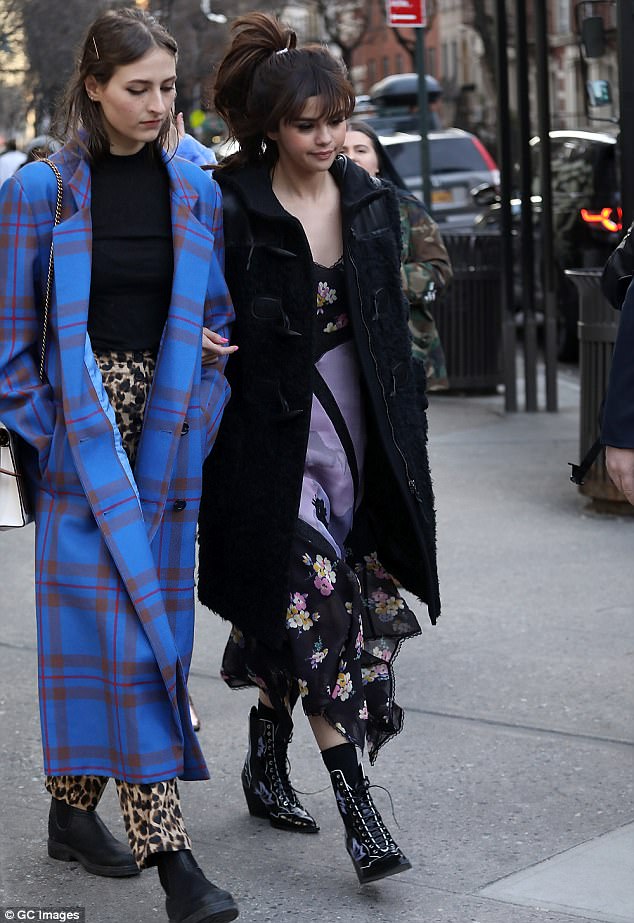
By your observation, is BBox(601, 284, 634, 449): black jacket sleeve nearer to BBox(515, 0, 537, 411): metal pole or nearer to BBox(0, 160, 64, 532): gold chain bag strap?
BBox(0, 160, 64, 532): gold chain bag strap

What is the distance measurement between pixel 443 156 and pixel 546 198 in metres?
10.2

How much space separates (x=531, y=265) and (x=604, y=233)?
2.98m

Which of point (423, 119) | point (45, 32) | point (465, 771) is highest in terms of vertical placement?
point (45, 32)

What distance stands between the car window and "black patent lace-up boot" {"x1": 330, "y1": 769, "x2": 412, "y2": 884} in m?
15.9

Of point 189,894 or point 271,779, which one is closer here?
point 189,894

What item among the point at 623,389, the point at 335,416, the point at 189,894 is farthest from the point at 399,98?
the point at 189,894

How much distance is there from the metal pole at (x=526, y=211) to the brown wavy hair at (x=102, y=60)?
728cm

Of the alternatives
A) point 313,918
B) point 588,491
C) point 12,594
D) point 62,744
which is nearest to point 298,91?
point 62,744

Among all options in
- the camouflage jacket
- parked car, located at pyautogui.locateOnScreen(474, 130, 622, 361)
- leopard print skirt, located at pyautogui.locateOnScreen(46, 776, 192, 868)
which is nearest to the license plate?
parked car, located at pyautogui.locateOnScreen(474, 130, 622, 361)

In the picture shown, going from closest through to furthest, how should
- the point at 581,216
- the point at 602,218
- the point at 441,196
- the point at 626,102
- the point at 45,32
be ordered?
the point at 626,102 < the point at 602,218 < the point at 581,216 < the point at 441,196 < the point at 45,32

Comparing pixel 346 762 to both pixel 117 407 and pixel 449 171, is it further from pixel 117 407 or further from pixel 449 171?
pixel 449 171

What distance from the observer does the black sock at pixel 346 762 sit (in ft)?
12.5

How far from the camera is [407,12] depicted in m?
13.3

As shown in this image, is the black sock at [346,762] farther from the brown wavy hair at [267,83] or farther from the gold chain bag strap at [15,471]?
the brown wavy hair at [267,83]
